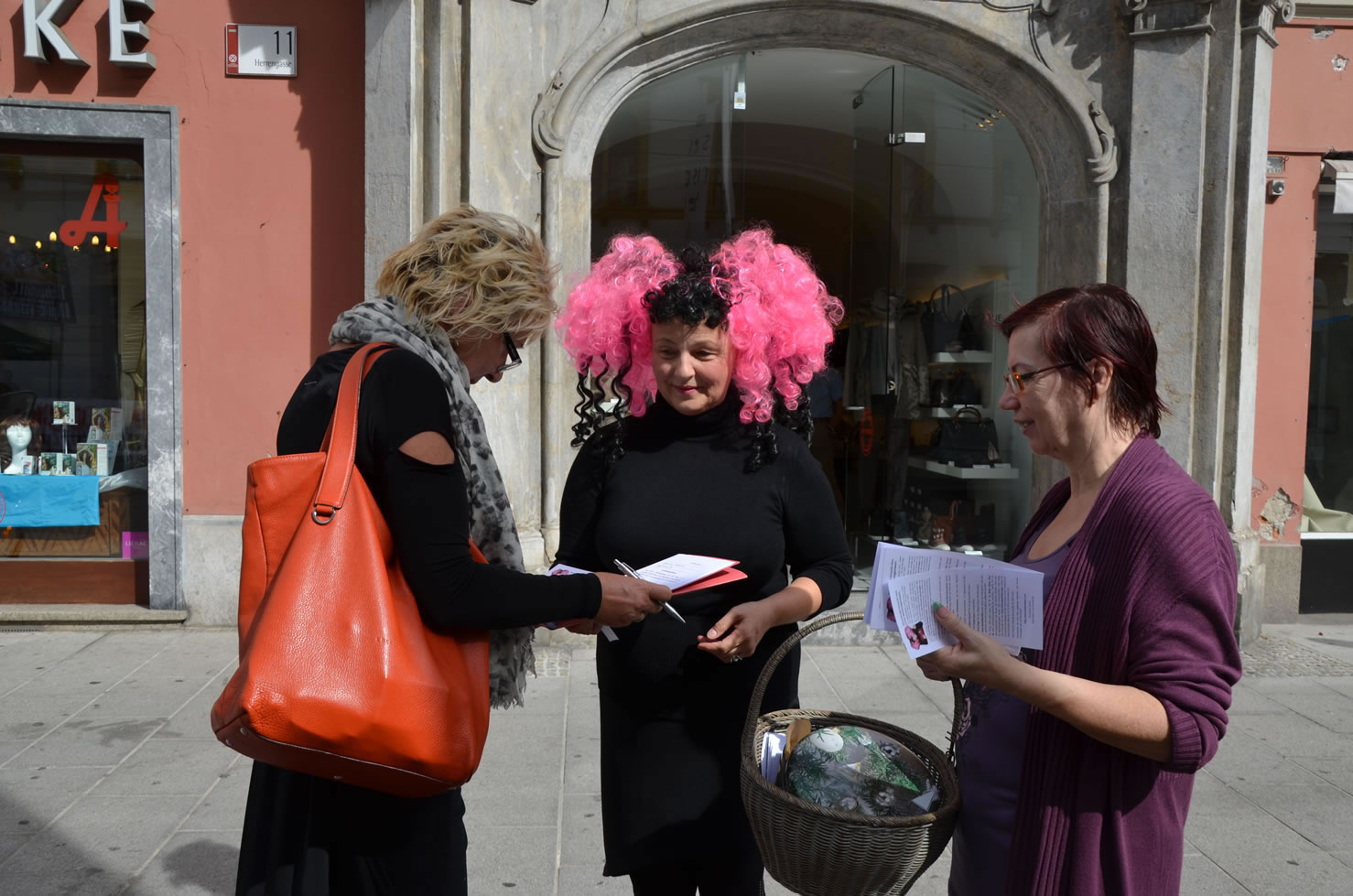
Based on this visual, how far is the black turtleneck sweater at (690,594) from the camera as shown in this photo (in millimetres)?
2123

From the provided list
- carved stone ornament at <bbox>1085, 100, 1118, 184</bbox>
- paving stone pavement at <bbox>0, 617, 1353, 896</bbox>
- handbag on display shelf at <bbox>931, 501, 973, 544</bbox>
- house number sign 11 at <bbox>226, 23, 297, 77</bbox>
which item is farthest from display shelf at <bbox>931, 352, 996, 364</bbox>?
house number sign 11 at <bbox>226, 23, 297, 77</bbox>

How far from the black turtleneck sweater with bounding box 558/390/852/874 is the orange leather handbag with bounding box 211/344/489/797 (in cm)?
59

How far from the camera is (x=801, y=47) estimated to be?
6309mm

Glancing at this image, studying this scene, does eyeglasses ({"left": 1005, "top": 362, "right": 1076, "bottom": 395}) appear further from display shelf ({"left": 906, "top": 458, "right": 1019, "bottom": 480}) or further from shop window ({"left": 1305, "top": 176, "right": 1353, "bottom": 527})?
shop window ({"left": 1305, "top": 176, "right": 1353, "bottom": 527})

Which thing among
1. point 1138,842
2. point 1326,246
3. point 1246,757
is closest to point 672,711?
point 1138,842

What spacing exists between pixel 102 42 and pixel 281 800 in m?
5.97

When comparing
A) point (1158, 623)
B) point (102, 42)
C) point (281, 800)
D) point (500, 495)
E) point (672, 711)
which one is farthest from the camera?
point (102, 42)

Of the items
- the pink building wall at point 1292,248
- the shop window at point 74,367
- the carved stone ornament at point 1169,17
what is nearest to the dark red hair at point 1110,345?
the carved stone ornament at point 1169,17

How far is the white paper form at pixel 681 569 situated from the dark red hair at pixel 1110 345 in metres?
0.77

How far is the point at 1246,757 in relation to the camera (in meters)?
4.25

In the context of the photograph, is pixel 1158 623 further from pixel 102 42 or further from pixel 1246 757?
pixel 102 42

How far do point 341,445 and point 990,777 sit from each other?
1223 millimetres

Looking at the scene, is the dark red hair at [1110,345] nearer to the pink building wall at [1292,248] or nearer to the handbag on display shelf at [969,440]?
the handbag on display shelf at [969,440]

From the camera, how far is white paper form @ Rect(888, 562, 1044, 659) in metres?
1.50
